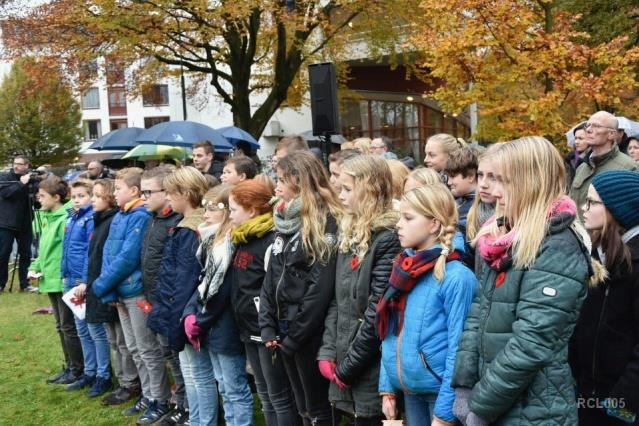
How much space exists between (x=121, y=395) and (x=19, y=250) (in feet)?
23.2

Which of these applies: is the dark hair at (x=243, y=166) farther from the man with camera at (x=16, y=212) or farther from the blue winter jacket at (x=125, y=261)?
the man with camera at (x=16, y=212)

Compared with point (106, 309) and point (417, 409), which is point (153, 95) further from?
point (417, 409)

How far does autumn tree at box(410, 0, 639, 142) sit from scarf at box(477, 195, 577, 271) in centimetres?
915

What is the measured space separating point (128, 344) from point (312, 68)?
4582 millimetres

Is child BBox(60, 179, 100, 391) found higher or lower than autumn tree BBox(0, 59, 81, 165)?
lower

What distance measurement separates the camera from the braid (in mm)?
3145

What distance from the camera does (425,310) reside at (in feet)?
10.3

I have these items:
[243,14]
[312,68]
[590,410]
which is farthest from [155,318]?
[243,14]

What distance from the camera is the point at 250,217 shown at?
4621 millimetres

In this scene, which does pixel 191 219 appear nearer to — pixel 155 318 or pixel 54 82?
pixel 155 318

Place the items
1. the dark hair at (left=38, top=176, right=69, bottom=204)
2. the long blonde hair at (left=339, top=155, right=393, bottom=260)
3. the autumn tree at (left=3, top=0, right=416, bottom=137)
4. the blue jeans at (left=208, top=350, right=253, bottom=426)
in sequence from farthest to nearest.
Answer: the autumn tree at (left=3, top=0, right=416, bottom=137) < the dark hair at (left=38, top=176, right=69, bottom=204) < the blue jeans at (left=208, top=350, right=253, bottom=426) < the long blonde hair at (left=339, top=155, right=393, bottom=260)

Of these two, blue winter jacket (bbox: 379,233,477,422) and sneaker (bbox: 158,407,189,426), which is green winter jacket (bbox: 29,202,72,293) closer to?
sneaker (bbox: 158,407,189,426)

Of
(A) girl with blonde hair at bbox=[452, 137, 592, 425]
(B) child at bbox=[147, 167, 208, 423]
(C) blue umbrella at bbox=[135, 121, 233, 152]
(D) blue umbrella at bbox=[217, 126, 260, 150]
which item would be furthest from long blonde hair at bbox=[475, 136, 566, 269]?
(D) blue umbrella at bbox=[217, 126, 260, 150]

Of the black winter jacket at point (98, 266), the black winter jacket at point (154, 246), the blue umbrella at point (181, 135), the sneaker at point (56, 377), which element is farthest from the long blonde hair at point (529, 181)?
the blue umbrella at point (181, 135)
